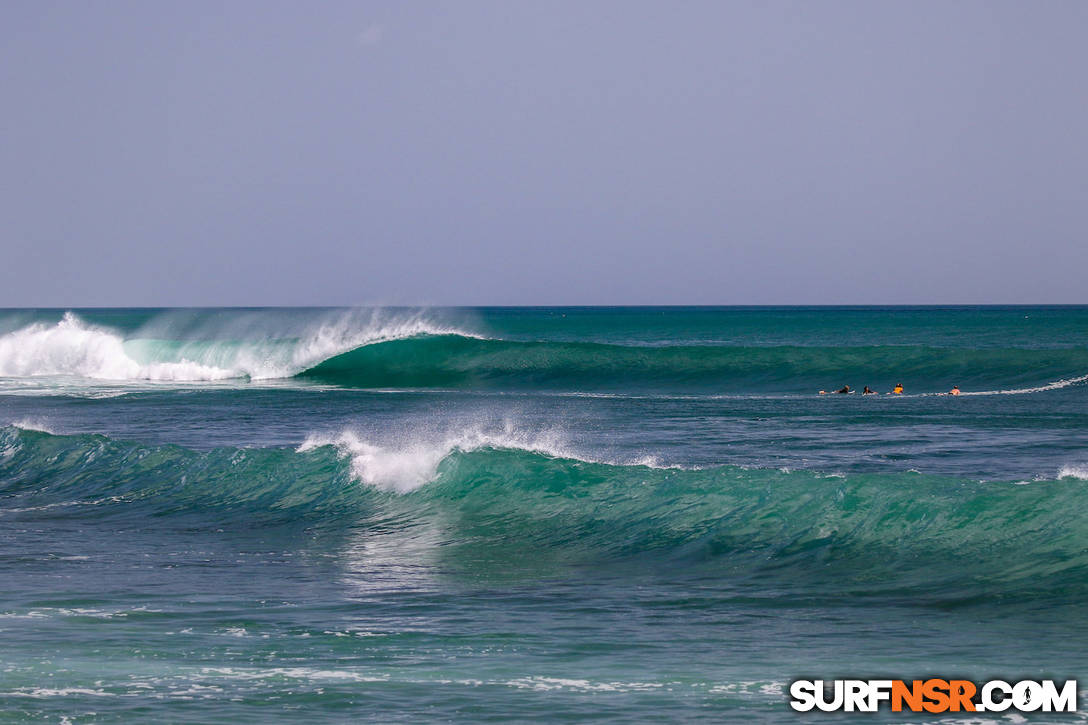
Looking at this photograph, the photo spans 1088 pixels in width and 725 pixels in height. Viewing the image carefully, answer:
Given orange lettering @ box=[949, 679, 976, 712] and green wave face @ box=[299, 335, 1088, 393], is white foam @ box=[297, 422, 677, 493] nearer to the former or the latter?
orange lettering @ box=[949, 679, 976, 712]

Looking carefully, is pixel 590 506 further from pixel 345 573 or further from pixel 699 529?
pixel 345 573

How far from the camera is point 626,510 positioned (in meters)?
15.0

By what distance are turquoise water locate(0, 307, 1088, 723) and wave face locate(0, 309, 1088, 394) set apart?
1763 cm

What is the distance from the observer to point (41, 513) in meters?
16.7

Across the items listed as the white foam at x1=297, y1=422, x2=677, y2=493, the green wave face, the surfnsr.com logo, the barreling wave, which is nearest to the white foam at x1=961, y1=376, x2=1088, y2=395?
the green wave face

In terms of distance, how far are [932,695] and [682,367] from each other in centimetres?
4322

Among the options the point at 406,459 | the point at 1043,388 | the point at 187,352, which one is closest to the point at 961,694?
the point at 406,459

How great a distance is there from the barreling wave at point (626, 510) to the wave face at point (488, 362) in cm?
2520

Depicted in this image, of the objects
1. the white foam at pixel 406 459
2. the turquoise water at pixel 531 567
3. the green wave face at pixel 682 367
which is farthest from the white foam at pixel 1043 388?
the white foam at pixel 406 459

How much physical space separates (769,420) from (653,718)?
845 inches

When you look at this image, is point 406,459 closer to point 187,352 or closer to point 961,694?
point 961,694

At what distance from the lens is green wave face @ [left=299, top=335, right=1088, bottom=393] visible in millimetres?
45250

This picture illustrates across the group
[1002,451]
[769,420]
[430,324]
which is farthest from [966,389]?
[430,324]

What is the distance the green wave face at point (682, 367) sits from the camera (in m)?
45.2
